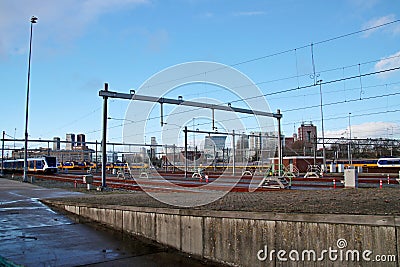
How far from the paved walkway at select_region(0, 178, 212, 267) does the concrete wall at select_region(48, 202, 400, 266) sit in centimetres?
52

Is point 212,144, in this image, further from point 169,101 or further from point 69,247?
point 69,247

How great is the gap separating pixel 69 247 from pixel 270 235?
5081 millimetres

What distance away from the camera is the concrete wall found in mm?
6348

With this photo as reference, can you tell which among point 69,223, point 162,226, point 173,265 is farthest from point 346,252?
point 69,223

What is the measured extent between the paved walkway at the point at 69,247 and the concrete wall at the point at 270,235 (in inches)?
20.5

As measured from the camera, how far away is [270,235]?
7.60 meters

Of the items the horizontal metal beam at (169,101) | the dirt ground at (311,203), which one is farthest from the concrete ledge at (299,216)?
the horizontal metal beam at (169,101)

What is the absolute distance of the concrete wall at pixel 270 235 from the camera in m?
6.35

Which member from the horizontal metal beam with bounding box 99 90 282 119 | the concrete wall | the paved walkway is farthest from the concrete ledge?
the horizontal metal beam with bounding box 99 90 282 119

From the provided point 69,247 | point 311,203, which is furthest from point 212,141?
point 69,247

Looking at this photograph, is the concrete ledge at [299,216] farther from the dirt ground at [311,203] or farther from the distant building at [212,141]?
the distant building at [212,141]

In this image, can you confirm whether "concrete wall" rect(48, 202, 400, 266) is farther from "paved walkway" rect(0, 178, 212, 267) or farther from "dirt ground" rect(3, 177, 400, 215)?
"dirt ground" rect(3, 177, 400, 215)

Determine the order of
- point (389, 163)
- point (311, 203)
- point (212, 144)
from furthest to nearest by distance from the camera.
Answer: point (389, 163), point (212, 144), point (311, 203)

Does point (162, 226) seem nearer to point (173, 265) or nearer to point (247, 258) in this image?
point (173, 265)
